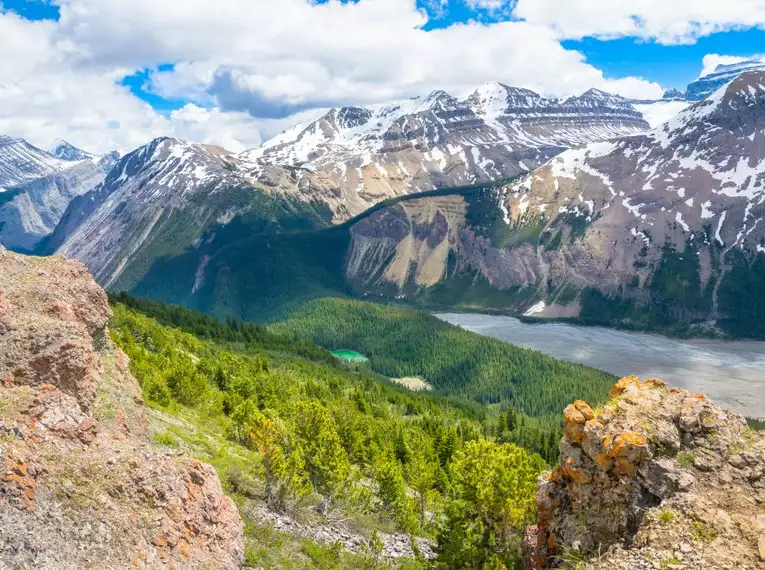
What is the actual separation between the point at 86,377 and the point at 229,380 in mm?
53707

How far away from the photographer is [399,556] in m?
42.3

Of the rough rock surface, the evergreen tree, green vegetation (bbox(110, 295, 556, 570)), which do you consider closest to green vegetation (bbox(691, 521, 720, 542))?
green vegetation (bbox(110, 295, 556, 570))

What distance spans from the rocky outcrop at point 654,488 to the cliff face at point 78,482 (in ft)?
53.4

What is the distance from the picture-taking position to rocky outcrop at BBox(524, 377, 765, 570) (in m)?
19.1

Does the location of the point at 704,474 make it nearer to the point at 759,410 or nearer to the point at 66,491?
the point at 66,491

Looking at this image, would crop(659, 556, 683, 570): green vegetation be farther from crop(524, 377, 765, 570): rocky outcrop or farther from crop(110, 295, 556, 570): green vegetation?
crop(110, 295, 556, 570): green vegetation

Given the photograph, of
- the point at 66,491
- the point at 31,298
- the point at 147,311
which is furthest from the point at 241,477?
the point at 147,311

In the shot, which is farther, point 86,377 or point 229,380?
point 229,380

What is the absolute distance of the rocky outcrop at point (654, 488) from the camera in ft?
62.6

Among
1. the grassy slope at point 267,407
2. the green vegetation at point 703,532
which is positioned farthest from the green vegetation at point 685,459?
the grassy slope at point 267,407

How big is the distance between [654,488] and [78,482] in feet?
73.2

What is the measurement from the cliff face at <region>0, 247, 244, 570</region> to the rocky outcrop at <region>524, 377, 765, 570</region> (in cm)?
1627

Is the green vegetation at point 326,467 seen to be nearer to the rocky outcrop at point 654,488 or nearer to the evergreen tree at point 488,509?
the evergreen tree at point 488,509

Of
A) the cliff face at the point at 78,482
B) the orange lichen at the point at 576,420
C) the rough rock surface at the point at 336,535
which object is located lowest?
the rough rock surface at the point at 336,535
